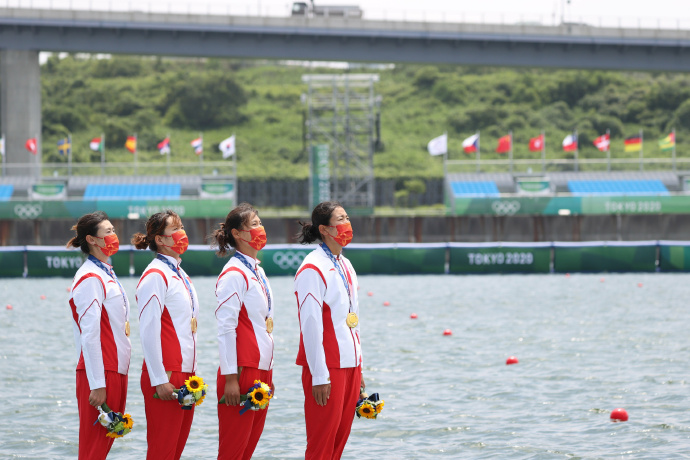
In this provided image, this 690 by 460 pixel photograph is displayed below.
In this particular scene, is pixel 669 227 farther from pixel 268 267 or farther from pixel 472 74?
pixel 472 74

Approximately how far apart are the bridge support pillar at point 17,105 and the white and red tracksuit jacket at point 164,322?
41.8m

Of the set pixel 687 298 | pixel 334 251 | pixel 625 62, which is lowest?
pixel 687 298

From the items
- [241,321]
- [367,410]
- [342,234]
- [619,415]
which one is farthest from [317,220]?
[619,415]

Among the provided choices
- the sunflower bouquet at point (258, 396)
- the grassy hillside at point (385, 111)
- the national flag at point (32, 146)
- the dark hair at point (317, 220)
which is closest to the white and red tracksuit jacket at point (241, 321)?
the sunflower bouquet at point (258, 396)

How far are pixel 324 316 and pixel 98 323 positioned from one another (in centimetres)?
144

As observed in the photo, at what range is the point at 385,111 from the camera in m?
85.5

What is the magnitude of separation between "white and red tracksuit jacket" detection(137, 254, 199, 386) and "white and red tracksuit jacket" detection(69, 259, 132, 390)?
15 centimetres

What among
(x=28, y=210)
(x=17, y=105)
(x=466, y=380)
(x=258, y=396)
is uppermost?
(x=17, y=105)

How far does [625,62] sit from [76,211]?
2910 centimetres

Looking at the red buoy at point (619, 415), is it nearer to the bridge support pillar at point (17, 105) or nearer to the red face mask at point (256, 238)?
the red face mask at point (256, 238)

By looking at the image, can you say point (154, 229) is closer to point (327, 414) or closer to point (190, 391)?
point (190, 391)

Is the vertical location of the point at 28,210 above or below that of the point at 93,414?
above

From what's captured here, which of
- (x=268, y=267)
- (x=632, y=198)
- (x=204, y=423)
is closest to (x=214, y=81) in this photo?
(x=632, y=198)

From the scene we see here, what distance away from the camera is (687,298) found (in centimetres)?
2142
